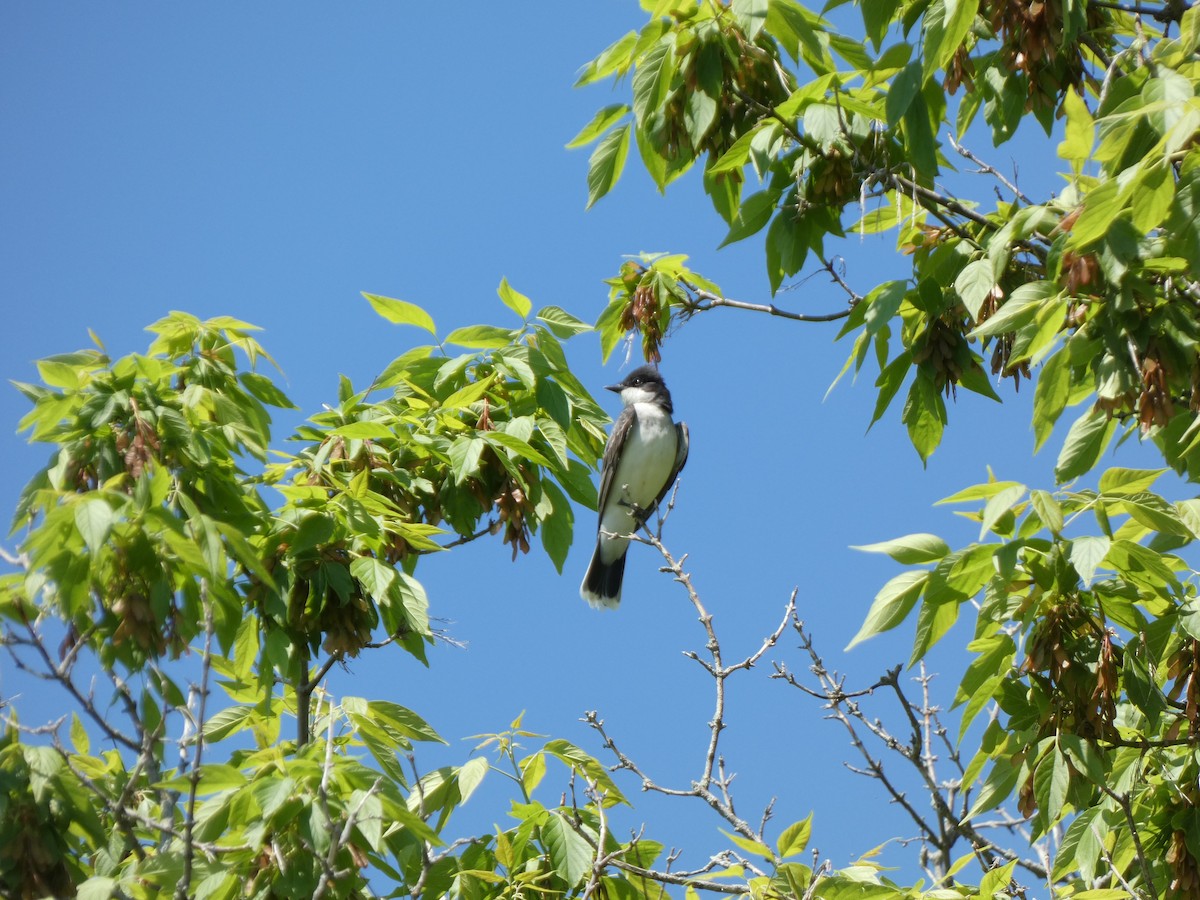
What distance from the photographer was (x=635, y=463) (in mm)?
9359

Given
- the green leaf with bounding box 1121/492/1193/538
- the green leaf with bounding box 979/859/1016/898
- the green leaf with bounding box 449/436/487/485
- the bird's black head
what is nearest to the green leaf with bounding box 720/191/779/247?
the green leaf with bounding box 449/436/487/485

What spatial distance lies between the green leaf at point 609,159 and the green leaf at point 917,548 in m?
1.66

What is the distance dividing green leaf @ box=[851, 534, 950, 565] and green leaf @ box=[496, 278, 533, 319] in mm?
1986

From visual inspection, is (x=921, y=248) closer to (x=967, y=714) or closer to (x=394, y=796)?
(x=967, y=714)

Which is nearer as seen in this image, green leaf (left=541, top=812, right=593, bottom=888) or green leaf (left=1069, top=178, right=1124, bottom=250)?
green leaf (left=1069, top=178, right=1124, bottom=250)

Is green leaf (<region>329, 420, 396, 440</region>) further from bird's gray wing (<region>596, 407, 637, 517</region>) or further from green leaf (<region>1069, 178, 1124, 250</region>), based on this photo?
bird's gray wing (<region>596, 407, 637, 517</region>)

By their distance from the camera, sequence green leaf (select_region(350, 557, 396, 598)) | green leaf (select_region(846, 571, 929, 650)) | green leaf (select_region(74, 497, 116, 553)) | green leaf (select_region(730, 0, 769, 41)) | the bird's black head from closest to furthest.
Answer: green leaf (select_region(74, 497, 116, 553))
green leaf (select_region(846, 571, 929, 650))
green leaf (select_region(730, 0, 769, 41))
green leaf (select_region(350, 557, 396, 598))
the bird's black head

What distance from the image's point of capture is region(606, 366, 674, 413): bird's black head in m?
9.55

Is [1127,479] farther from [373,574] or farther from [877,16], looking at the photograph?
[373,574]

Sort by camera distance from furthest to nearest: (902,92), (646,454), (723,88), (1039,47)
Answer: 1. (646,454)
2. (723,88)
3. (1039,47)
4. (902,92)

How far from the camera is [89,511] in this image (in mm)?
2553

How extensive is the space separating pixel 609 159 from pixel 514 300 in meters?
0.71

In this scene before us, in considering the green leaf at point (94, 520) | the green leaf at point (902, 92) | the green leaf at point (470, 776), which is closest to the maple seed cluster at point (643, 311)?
the green leaf at point (902, 92)

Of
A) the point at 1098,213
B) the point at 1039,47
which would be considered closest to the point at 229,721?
the point at 1098,213
